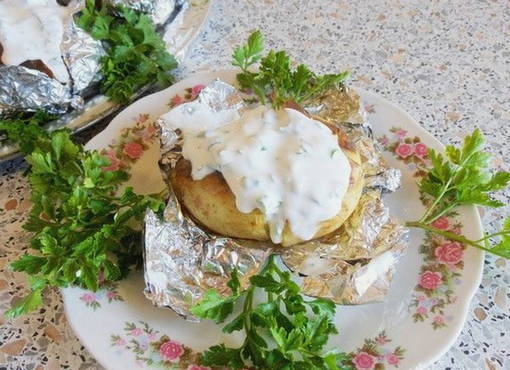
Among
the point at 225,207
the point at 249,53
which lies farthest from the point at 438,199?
the point at 249,53

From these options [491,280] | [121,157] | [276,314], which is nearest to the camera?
[276,314]

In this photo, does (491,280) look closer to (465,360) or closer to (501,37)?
(465,360)

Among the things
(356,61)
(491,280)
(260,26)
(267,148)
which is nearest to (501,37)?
(356,61)

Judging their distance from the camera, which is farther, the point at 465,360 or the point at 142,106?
the point at 142,106

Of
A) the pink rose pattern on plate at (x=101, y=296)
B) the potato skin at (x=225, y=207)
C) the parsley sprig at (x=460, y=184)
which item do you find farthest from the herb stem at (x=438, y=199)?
the pink rose pattern on plate at (x=101, y=296)

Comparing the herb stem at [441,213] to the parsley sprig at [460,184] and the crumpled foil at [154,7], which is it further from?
the crumpled foil at [154,7]
